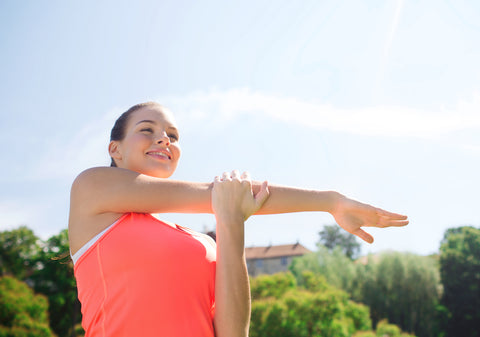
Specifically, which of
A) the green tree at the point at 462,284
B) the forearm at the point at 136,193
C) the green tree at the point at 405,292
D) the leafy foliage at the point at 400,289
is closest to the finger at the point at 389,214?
the forearm at the point at 136,193

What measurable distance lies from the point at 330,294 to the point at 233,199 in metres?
20.9

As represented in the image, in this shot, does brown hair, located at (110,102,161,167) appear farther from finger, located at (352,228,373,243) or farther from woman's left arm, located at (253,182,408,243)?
finger, located at (352,228,373,243)

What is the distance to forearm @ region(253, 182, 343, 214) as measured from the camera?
1771mm

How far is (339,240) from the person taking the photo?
2517 inches

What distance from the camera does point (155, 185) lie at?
1.67 m

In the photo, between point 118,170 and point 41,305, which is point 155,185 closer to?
point 118,170

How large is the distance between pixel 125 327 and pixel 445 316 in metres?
35.6

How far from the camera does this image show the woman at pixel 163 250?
1489 millimetres

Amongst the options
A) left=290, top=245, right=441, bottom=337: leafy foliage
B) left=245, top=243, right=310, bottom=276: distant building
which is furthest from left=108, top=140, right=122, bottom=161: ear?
left=245, top=243, right=310, bottom=276: distant building

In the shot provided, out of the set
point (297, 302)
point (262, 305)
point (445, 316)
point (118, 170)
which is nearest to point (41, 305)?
point (262, 305)

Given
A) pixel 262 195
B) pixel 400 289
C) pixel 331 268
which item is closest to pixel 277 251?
pixel 331 268

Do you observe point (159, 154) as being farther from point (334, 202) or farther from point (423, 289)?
point (423, 289)

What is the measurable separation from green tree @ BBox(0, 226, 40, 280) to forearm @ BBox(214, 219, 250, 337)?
3382 cm

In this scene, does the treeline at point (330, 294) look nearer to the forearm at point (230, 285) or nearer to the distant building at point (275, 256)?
the forearm at point (230, 285)
